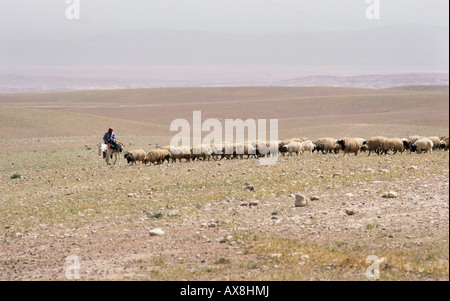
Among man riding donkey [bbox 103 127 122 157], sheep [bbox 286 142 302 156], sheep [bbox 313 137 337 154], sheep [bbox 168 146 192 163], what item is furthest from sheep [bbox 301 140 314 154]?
man riding donkey [bbox 103 127 122 157]

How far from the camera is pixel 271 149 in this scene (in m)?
24.5

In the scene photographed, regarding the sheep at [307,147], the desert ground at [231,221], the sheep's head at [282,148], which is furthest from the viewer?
the sheep at [307,147]

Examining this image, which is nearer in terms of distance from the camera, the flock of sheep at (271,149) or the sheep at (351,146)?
the flock of sheep at (271,149)

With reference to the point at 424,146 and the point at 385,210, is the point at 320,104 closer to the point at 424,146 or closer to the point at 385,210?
the point at 424,146

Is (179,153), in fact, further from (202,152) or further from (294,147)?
(294,147)

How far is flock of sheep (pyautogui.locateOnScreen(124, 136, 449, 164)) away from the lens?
22875 mm

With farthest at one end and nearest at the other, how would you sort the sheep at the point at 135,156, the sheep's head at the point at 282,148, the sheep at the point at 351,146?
the sheep's head at the point at 282,148 < the sheep at the point at 135,156 < the sheep at the point at 351,146

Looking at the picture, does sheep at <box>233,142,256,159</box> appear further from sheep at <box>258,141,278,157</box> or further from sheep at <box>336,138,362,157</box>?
sheep at <box>336,138,362,157</box>

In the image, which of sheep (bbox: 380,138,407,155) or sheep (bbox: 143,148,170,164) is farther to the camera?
sheep (bbox: 143,148,170,164)

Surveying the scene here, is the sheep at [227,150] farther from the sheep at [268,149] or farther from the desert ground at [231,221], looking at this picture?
the desert ground at [231,221]

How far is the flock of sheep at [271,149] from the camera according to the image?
901 inches

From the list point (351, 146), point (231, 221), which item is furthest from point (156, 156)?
point (231, 221)

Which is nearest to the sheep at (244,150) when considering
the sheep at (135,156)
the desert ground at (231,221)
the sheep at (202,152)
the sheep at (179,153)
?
the sheep at (202,152)

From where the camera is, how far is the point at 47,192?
17.0 meters
